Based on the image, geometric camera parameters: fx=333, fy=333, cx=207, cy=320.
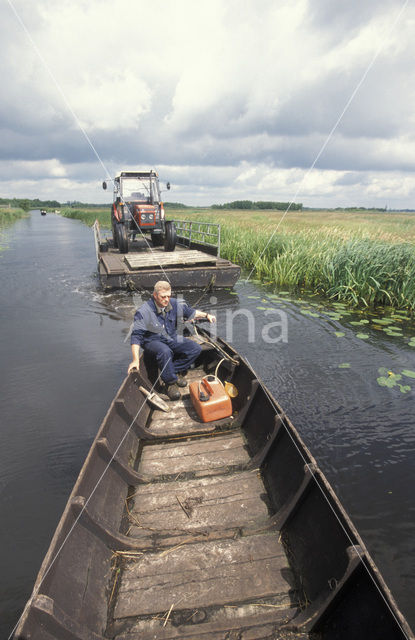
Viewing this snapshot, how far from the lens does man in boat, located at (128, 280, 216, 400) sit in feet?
15.7

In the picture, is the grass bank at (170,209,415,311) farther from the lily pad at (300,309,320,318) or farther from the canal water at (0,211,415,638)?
the lily pad at (300,309,320,318)

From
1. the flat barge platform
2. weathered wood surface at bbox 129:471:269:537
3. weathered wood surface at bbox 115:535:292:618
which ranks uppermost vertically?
the flat barge platform

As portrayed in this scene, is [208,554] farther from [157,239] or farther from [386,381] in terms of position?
[157,239]

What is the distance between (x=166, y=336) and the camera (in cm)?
510

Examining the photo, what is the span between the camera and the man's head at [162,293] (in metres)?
4.68

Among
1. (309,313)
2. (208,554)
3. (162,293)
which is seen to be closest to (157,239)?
(309,313)

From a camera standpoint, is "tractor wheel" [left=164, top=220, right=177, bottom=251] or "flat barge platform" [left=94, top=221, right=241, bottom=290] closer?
"flat barge platform" [left=94, top=221, right=241, bottom=290]

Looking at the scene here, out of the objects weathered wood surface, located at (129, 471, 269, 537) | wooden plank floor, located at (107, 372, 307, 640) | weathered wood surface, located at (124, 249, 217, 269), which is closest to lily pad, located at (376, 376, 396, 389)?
wooden plank floor, located at (107, 372, 307, 640)

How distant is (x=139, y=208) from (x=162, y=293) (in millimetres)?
10200

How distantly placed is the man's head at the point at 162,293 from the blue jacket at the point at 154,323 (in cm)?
16

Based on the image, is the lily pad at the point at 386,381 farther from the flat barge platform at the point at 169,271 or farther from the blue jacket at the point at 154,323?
the flat barge platform at the point at 169,271

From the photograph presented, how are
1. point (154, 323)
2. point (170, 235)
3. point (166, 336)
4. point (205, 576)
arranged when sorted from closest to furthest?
point (205, 576)
point (154, 323)
point (166, 336)
point (170, 235)

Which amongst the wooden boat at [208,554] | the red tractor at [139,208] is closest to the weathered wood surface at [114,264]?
the red tractor at [139,208]

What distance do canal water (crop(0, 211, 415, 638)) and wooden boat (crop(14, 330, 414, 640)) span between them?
1093 millimetres
